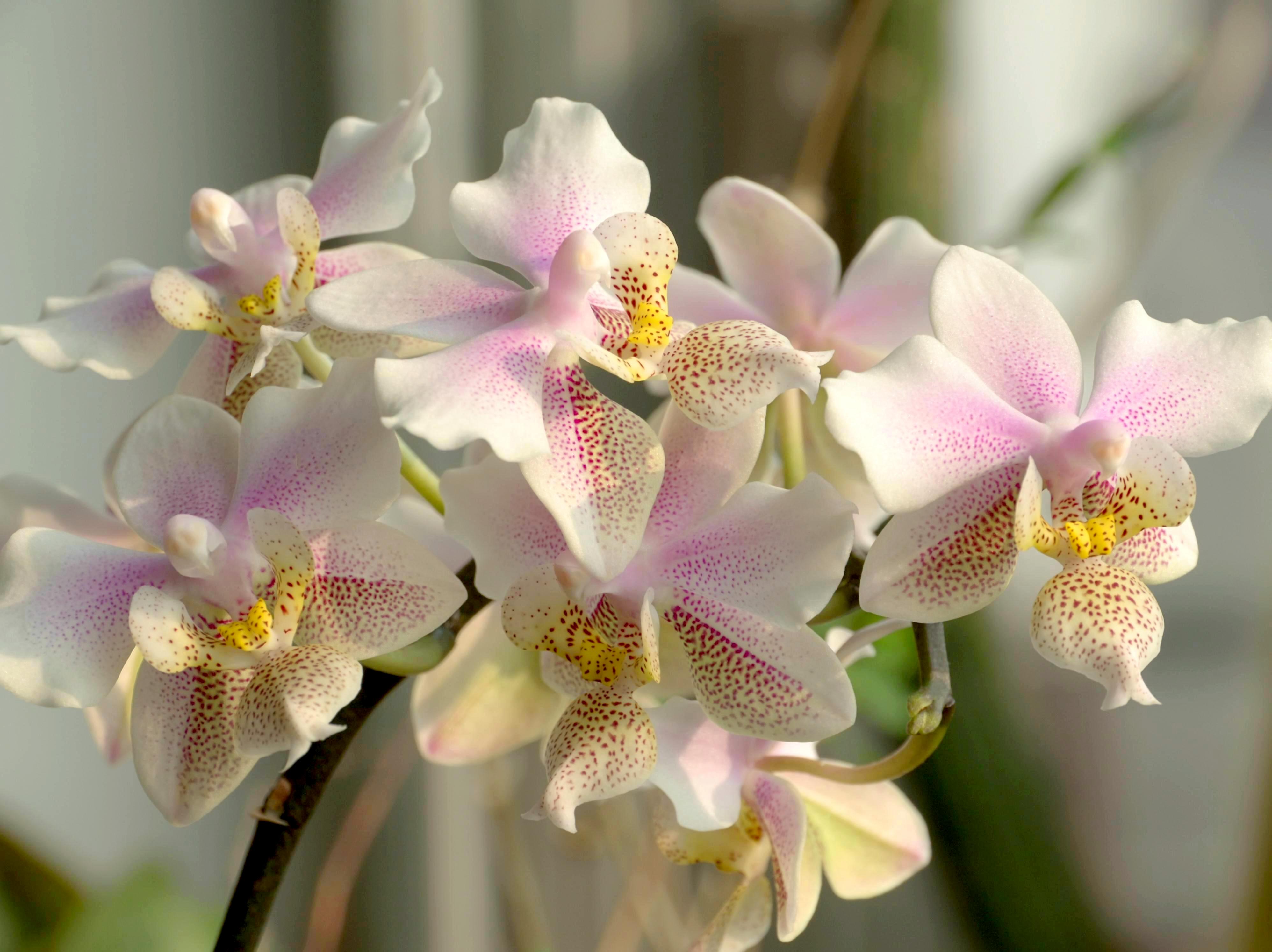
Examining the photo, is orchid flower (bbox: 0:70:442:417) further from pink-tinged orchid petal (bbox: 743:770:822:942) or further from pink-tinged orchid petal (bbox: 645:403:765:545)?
pink-tinged orchid petal (bbox: 743:770:822:942)

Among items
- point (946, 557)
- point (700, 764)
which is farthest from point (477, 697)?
point (946, 557)

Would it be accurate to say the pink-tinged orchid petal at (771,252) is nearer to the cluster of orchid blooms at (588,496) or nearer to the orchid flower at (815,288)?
the orchid flower at (815,288)

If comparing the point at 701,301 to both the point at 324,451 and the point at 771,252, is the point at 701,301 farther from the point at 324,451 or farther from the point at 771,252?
the point at 324,451

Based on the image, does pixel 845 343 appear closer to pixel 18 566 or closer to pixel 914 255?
pixel 914 255

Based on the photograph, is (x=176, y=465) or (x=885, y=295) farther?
(x=885, y=295)

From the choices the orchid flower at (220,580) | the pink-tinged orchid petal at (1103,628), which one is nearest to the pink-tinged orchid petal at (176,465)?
the orchid flower at (220,580)
